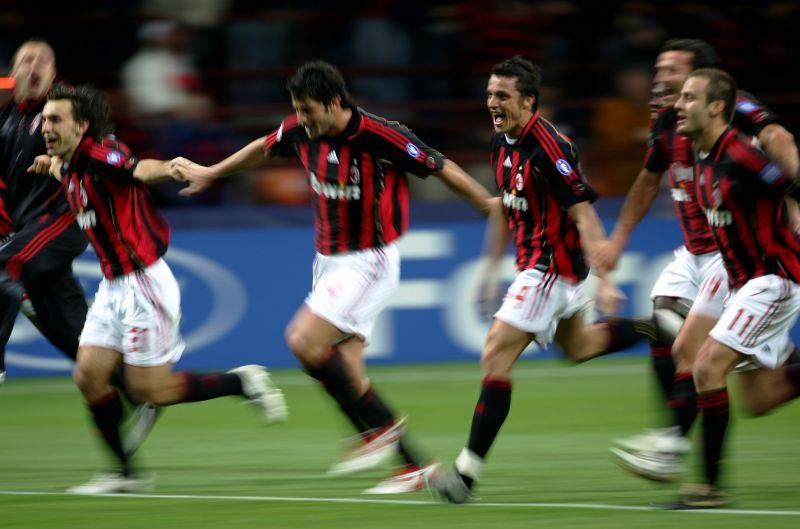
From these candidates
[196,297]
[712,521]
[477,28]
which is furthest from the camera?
[477,28]

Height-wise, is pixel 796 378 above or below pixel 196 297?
above

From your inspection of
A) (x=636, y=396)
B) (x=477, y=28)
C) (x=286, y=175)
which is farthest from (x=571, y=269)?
(x=477, y=28)

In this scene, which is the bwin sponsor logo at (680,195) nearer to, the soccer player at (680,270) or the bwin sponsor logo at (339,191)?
the soccer player at (680,270)

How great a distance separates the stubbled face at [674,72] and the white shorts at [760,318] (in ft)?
4.32

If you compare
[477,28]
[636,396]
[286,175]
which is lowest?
[636,396]

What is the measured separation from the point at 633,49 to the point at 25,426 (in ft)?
24.3

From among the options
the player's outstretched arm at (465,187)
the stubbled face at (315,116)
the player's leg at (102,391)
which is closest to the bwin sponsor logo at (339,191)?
the stubbled face at (315,116)

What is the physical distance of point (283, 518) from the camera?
6184 millimetres

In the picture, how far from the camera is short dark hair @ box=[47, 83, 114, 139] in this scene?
697cm

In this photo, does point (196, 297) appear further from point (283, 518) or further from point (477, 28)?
point (283, 518)

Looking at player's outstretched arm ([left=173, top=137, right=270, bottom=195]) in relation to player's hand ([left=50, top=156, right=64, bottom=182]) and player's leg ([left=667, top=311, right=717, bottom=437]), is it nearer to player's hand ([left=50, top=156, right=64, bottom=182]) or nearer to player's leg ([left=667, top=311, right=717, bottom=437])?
player's hand ([left=50, top=156, right=64, bottom=182])

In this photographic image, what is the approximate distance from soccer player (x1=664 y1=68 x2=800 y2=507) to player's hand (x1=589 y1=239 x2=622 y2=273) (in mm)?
490

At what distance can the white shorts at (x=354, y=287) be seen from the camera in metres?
7.00

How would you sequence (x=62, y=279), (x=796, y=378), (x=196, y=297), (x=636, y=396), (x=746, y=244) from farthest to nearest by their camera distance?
(x=196, y=297), (x=636, y=396), (x=62, y=279), (x=796, y=378), (x=746, y=244)
